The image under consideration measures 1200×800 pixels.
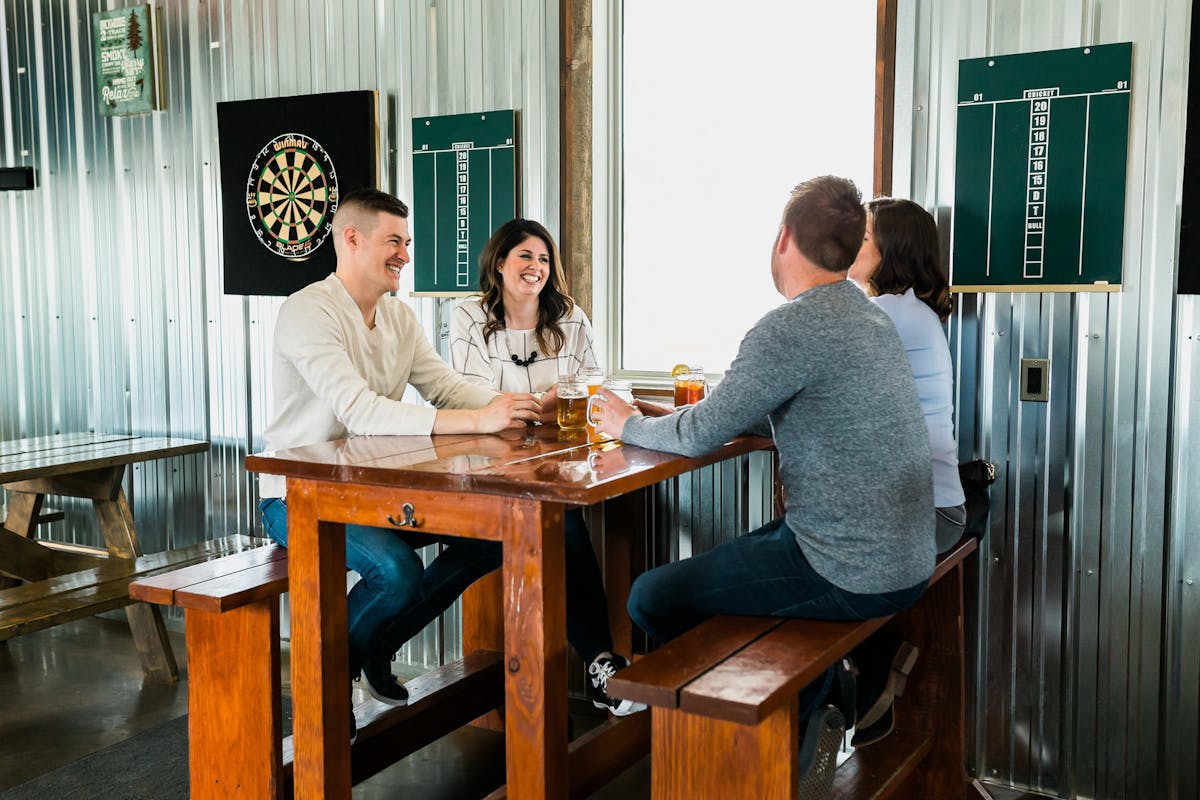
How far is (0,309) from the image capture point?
197 inches

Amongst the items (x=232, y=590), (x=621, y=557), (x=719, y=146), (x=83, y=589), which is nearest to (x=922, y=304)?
(x=719, y=146)

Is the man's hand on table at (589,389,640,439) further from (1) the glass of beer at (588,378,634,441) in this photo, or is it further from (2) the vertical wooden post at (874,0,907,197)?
(2) the vertical wooden post at (874,0,907,197)

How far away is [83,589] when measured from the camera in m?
3.66

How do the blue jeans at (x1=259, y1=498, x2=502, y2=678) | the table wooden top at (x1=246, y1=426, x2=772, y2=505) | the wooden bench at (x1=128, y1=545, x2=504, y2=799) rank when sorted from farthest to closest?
the blue jeans at (x1=259, y1=498, x2=502, y2=678) → the wooden bench at (x1=128, y1=545, x2=504, y2=799) → the table wooden top at (x1=246, y1=426, x2=772, y2=505)

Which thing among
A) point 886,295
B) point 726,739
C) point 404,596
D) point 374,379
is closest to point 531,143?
point 374,379

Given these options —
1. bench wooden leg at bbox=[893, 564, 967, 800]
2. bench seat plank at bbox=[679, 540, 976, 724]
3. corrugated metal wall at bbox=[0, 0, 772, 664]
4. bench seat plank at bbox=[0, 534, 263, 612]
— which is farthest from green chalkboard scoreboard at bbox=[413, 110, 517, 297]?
bench seat plank at bbox=[679, 540, 976, 724]

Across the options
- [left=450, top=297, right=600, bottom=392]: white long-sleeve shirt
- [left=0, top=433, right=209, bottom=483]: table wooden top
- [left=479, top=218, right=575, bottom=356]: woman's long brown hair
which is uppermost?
[left=479, top=218, right=575, bottom=356]: woman's long brown hair

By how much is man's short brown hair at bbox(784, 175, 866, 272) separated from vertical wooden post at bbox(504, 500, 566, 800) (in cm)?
75

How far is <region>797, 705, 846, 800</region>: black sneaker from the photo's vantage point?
226 cm

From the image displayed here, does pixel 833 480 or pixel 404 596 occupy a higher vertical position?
pixel 833 480

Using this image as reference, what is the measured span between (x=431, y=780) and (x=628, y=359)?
1.55 metres

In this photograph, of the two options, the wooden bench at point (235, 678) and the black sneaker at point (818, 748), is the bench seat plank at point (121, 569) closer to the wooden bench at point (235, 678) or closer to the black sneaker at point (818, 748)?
the wooden bench at point (235, 678)

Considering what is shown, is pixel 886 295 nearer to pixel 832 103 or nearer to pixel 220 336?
pixel 832 103

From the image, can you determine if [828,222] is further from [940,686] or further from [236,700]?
[236,700]
